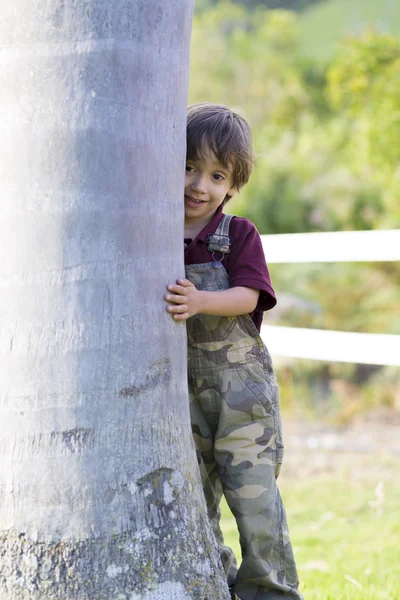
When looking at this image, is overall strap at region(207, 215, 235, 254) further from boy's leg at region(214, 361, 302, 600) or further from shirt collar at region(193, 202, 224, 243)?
boy's leg at region(214, 361, 302, 600)

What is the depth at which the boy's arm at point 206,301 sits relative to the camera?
208 centimetres

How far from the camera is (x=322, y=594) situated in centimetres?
305

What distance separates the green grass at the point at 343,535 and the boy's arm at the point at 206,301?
122cm

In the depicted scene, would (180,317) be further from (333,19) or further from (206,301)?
(333,19)

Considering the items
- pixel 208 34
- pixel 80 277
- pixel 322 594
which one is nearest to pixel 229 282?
pixel 80 277

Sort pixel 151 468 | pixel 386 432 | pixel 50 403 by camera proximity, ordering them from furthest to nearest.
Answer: pixel 386 432, pixel 151 468, pixel 50 403

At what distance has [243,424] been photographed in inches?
97.7

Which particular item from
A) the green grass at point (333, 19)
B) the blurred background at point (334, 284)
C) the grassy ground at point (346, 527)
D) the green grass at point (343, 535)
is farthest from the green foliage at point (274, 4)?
the green grass at point (343, 535)

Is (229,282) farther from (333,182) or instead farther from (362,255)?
(333,182)

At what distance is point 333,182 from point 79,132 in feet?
39.8

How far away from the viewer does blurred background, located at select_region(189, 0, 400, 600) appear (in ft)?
14.2

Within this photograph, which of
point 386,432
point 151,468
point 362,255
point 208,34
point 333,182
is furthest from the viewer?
point 208,34

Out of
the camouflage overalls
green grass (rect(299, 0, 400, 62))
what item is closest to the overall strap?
the camouflage overalls

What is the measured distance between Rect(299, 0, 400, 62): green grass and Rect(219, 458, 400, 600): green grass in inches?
858
